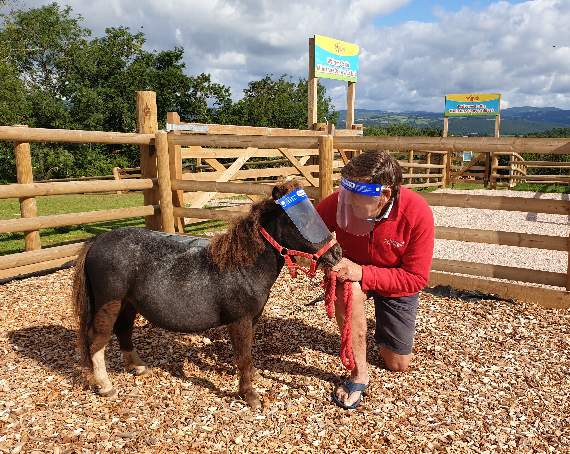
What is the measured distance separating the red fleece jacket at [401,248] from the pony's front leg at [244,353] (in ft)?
2.60

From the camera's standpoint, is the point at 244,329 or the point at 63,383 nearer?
the point at 244,329

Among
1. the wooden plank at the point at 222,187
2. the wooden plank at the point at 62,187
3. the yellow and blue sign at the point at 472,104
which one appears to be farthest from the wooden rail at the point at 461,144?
the yellow and blue sign at the point at 472,104

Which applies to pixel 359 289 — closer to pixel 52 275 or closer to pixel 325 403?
pixel 325 403

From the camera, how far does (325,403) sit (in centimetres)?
306

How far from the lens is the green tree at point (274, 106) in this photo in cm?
3725

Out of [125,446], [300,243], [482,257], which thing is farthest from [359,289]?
[482,257]

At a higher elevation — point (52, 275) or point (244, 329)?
point (244, 329)

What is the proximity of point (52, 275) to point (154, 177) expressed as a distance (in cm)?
183

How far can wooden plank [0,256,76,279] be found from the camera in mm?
5379

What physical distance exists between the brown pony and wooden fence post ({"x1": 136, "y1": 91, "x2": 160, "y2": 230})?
12.3 feet

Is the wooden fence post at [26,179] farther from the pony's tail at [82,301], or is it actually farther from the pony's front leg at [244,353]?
the pony's front leg at [244,353]

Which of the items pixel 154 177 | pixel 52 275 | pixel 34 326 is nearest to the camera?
pixel 34 326

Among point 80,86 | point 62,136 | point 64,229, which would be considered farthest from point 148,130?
point 80,86

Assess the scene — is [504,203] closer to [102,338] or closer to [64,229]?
[102,338]
